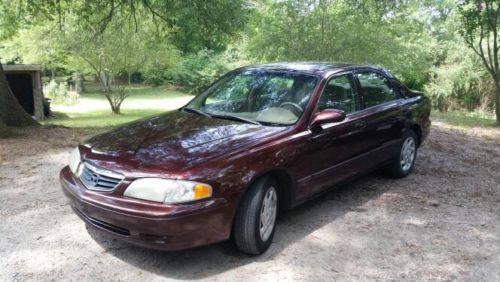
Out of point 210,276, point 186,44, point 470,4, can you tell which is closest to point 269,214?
point 210,276

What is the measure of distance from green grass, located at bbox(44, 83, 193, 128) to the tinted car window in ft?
43.0

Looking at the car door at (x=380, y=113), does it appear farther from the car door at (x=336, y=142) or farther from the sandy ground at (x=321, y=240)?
the sandy ground at (x=321, y=240)

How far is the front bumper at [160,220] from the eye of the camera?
3.18 meters

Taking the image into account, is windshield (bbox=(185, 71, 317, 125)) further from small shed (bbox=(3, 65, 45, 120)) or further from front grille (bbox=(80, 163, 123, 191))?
small shed (bbox=(3, 65, 45, 120))

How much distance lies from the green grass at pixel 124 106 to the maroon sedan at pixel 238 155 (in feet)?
42.4

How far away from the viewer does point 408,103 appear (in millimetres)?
6023

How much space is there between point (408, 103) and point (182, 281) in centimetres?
397

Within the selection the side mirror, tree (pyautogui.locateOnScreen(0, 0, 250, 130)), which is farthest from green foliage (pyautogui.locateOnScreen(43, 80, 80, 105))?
the side mirror

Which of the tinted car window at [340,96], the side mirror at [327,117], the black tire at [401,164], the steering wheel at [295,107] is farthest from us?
the black tire at [401,164]

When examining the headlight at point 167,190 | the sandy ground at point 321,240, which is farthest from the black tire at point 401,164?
the headlight at point 167,190

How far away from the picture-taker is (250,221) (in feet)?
11.7

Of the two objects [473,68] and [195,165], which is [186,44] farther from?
[195,165]

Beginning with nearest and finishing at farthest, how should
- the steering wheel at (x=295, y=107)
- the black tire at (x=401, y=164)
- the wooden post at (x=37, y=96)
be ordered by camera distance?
the steering wheel at (x=295, y=107), the black tire at (x=401, y=164), the wooden post at (x=37, y=96)

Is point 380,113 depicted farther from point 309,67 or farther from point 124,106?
point 124,106
